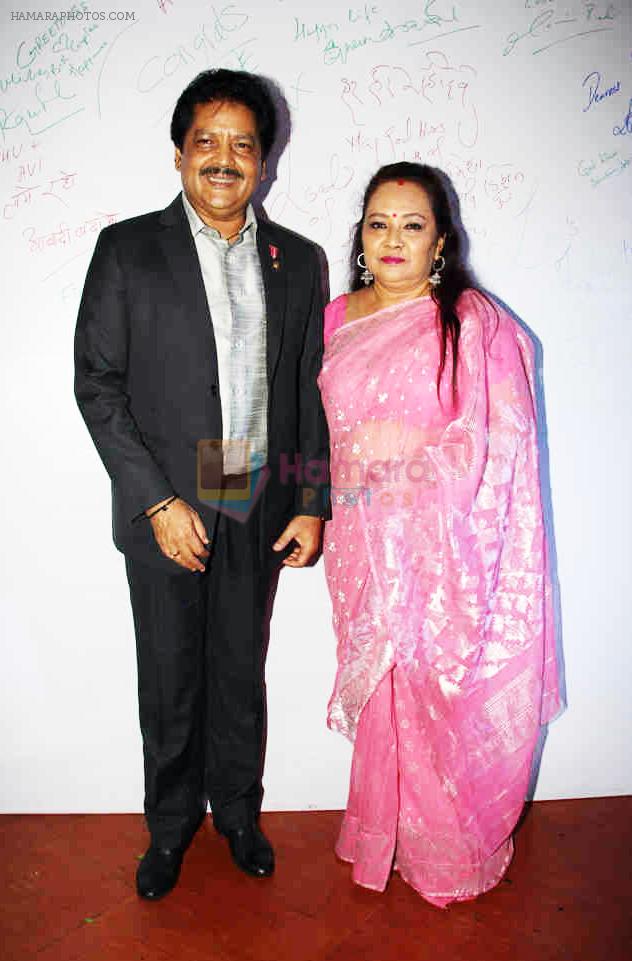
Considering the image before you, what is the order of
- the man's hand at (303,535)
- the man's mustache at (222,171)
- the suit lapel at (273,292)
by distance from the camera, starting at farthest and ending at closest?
the man's hand at (303,535)
the suit lapel at (273,292)
the man's mustache at (222,171)

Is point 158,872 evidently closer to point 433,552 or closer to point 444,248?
point 433,552

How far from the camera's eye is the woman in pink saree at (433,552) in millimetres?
1828

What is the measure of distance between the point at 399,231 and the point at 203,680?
3.71 feet

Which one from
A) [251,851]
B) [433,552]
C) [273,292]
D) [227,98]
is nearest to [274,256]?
[273,292]

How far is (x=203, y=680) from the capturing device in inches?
80.4

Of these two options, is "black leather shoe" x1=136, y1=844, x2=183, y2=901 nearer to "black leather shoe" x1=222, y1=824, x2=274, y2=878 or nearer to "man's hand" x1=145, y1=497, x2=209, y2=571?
"black leather shoe" x1=222, y1=824, x2=274, y2=878

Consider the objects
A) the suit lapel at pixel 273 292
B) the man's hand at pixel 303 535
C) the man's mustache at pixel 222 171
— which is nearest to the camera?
the man's mustache at pixel 222 171

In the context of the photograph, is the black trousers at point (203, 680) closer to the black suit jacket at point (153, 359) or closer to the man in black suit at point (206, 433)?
the man in black suit at point (206, 433)

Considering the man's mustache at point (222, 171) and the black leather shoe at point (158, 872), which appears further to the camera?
the black leather shoe at point (158, 872)

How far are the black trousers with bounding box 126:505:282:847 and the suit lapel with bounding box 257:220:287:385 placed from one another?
36 cm

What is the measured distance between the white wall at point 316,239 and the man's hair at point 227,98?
0.28 m

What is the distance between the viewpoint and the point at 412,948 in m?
1.76

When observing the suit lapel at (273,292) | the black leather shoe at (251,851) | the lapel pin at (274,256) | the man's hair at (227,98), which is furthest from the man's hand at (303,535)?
the man's hair at (227,98)

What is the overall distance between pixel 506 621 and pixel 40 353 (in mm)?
1294
